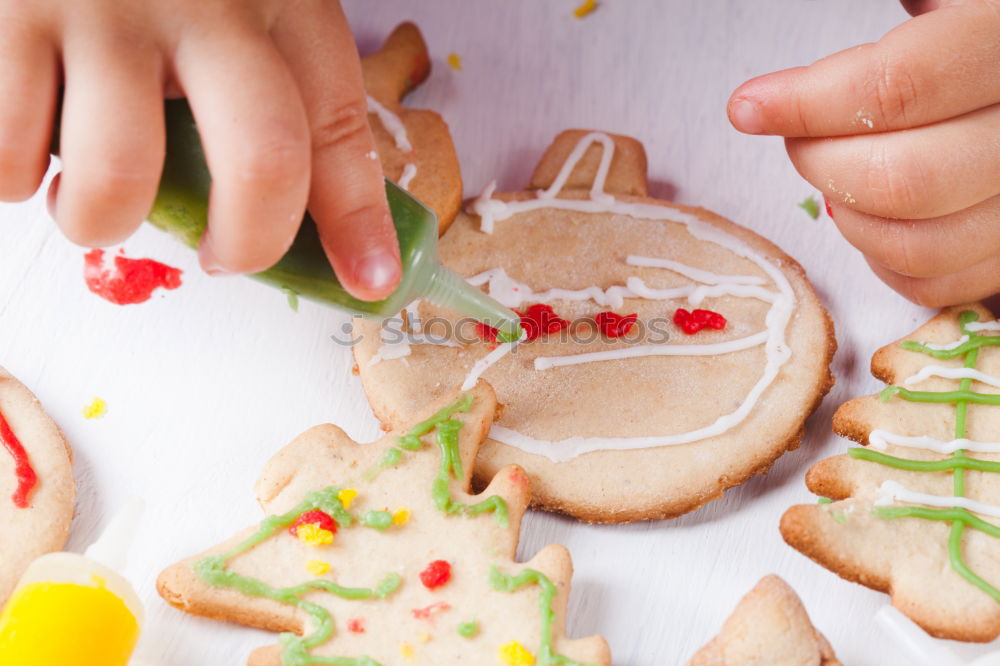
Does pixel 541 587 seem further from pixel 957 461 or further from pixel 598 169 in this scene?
pixel 598 169

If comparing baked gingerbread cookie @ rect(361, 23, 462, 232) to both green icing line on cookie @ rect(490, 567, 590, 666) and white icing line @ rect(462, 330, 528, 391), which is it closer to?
white icing line @ rect(462, 330, 528, 391)

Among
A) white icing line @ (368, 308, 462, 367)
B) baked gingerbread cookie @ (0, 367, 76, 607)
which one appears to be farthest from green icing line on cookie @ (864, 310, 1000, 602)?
baked gingerbread cookie @ (0, 367, 76, 607)

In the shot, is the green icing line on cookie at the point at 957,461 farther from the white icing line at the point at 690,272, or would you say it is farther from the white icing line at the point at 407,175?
the white icing line at the point at 407,175

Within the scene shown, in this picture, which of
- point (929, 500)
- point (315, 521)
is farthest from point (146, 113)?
point (929, 500)

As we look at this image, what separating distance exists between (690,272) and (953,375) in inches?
14.1

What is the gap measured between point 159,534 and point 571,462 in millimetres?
487

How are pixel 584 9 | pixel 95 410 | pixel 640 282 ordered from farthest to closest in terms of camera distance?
pixel 584 9 < pixel 640 282 < pixel 95 410

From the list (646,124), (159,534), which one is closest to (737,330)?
(646,124)

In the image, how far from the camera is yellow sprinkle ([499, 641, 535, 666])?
0.99m

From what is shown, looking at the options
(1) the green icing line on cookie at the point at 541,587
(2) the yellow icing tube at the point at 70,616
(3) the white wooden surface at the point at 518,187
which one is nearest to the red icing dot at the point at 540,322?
(3) the white wooden surface at the point at 518,187

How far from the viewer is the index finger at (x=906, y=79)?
1.11 m

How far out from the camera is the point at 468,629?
1012 mm

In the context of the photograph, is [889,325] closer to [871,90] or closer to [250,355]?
A: [871,90]

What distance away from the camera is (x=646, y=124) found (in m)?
1.62
